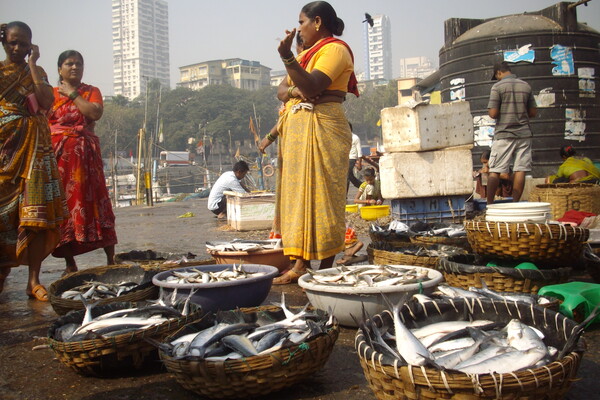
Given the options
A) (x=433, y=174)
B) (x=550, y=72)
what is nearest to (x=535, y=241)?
(x=433, y=174)

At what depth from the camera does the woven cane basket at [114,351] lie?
99.8 inches

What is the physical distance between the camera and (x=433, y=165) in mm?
8070

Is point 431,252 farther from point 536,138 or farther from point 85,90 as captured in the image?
point 536,138

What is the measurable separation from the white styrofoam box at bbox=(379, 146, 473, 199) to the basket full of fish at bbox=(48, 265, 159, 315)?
4.68 m

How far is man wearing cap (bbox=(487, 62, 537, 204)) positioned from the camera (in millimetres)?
7078

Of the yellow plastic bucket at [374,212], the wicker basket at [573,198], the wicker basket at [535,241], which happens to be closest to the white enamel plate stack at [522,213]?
the wicker basket at [535,241]

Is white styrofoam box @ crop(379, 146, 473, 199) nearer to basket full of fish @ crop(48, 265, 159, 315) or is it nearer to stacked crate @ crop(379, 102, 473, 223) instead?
stacked crate @ crop(379, 102, 473, 223)

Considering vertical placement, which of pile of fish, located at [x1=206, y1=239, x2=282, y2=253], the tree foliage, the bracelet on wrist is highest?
the tree foliage

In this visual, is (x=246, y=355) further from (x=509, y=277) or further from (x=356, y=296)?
(x=509, y=277)

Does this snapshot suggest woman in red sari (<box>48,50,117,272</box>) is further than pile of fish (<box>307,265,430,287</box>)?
Yes

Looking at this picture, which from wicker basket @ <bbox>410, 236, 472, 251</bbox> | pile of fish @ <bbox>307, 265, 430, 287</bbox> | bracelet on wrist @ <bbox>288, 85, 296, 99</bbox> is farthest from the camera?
wicker basket @ <bbox>410, 236, 472, 251</bbox>

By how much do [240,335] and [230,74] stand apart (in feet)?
472

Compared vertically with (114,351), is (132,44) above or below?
above

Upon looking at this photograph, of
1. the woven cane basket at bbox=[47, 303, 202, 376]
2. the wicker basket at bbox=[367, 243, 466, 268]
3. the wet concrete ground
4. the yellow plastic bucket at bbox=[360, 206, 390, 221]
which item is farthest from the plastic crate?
the woven cane basket at bbox=[47, 303, 202, 376]
